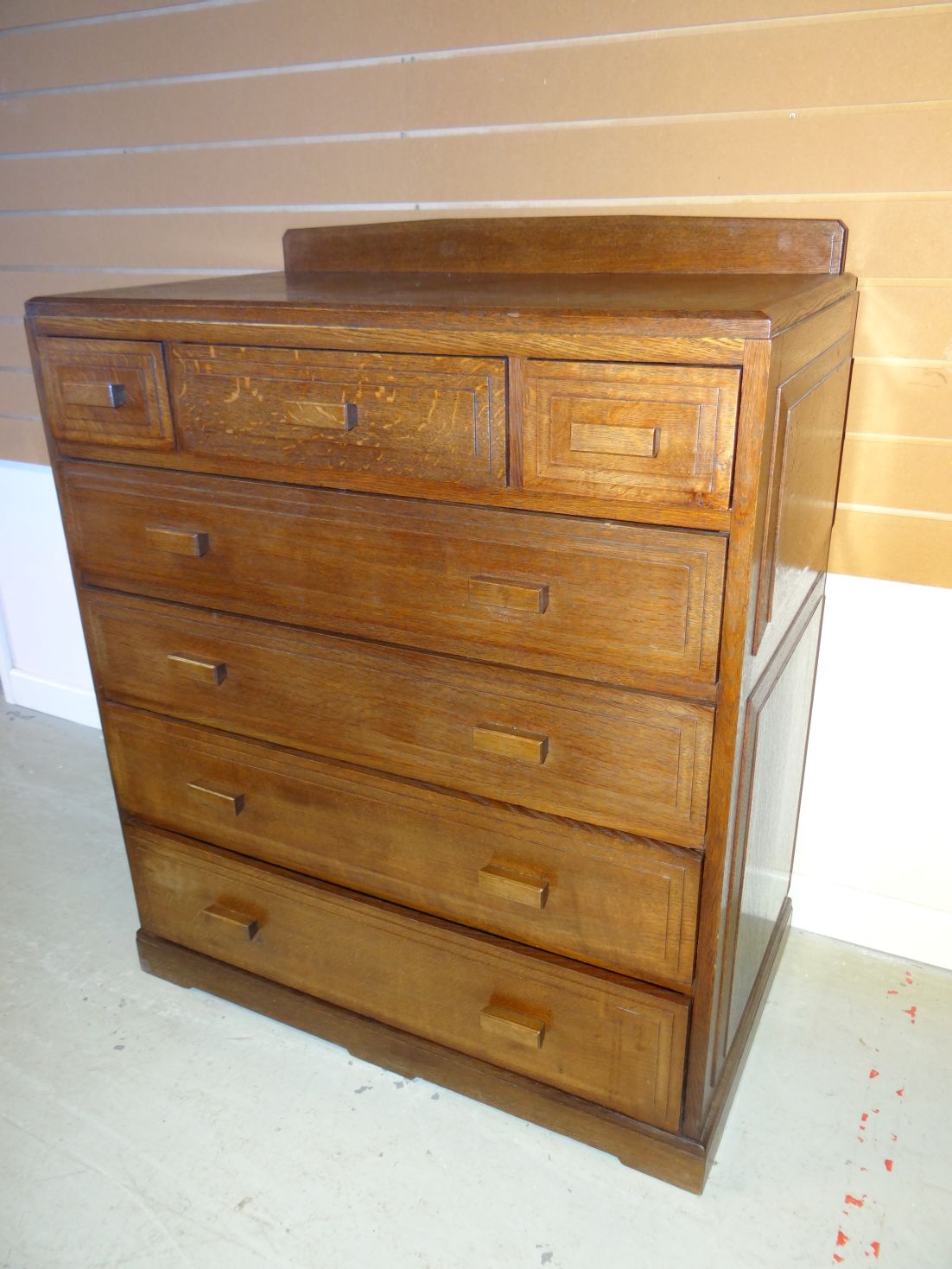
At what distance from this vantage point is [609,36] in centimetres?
159

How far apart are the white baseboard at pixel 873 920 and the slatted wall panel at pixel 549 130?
2.17 ft

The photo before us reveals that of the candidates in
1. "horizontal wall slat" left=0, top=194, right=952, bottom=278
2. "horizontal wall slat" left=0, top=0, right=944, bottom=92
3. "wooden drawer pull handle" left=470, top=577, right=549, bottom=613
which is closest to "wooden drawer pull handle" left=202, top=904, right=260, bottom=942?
"wooden drawer pull handle" left=470, top=577, right=549, bottom=613

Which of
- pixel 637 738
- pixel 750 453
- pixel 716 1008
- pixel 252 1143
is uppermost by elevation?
pixel 750 453

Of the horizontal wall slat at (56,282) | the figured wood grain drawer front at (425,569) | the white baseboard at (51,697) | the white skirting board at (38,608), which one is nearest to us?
the figured wood grain drawer front at (425,569)

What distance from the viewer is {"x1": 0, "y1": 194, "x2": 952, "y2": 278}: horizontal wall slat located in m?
1.51

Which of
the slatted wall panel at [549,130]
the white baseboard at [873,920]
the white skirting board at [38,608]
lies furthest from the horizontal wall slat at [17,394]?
the white baseboard at [873,920]

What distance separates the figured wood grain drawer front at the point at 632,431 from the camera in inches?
41.9

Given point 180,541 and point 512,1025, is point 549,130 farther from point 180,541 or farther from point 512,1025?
point 512,1025

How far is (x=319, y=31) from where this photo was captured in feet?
6.07

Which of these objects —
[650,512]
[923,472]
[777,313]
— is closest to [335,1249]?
[650,512]

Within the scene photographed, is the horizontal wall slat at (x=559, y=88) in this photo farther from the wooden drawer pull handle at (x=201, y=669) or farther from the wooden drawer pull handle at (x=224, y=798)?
the wooden drawer pull handle at (x=224, y=798)

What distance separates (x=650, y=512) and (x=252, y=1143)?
120 centimetres

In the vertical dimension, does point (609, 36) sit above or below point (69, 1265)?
above

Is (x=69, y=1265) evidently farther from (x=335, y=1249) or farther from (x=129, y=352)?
(x=129, y=352)
